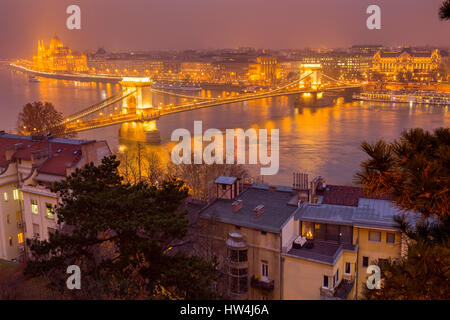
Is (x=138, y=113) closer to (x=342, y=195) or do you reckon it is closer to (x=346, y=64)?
(x=342, y=195)

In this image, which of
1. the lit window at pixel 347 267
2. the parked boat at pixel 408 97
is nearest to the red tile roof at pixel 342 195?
the lit window at pixel 347 267

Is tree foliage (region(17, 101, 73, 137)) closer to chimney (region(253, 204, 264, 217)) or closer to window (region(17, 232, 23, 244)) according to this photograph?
window (region(17, 232, 23, 244))

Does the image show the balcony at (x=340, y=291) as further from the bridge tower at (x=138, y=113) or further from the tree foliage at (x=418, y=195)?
the bridge tower at (x=138, y=113)

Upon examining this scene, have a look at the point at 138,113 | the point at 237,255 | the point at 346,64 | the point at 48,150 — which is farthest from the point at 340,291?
the point at 346,64

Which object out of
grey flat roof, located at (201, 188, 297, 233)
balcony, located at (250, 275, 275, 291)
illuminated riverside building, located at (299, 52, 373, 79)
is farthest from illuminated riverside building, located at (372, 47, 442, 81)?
balcony, located at (250, 275, 275, 291)

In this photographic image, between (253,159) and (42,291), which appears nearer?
(42,291)

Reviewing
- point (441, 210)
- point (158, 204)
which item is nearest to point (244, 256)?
point (158, 204)

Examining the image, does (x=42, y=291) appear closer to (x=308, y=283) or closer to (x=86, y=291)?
(x=86, y=291)
